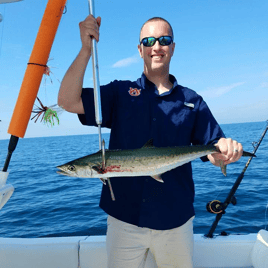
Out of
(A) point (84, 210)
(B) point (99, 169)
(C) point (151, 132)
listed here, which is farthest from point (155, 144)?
(A) point (84, 210)

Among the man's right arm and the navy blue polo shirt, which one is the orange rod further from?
the navy blue polo shirt

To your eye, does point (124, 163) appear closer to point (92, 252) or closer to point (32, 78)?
point (32, 78)

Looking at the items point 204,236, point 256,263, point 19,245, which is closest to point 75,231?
point 19,245

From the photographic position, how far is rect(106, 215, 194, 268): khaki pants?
2574 mm

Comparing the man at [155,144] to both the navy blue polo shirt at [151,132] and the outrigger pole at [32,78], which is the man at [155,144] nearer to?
the navy blue polo shirt at [151,132]

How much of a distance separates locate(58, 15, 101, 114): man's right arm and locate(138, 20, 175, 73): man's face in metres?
0.61

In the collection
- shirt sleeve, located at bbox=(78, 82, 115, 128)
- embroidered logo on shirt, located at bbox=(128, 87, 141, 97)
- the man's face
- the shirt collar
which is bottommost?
shirt sleeve, located at bbox=(78, 82, 115, 128)

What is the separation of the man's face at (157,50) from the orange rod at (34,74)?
99 cm

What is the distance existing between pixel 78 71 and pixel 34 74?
54 centimetres

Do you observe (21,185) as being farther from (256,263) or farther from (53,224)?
(256,263)

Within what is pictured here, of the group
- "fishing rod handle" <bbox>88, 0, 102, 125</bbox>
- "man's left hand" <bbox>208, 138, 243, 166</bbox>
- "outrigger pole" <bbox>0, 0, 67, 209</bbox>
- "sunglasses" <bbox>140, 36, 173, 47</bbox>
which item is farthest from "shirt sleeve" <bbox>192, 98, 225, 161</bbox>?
"outrigger pole" <bbox>0, 0, 67, 209</bbox>

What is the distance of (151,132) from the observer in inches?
102

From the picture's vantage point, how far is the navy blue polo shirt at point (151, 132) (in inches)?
99.8

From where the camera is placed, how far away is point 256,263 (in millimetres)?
3908
